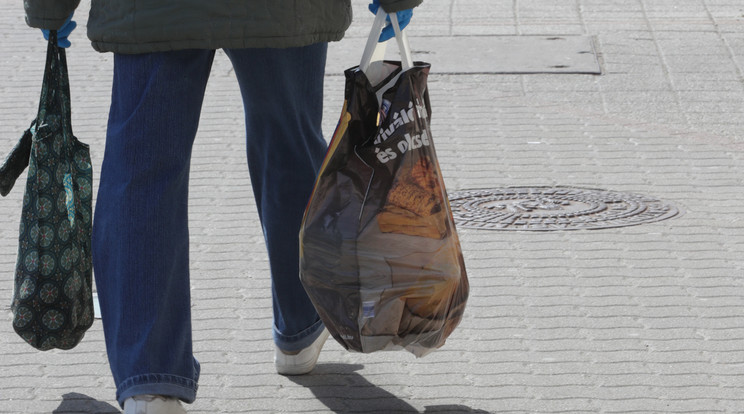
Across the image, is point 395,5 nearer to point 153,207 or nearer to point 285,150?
point 285,150

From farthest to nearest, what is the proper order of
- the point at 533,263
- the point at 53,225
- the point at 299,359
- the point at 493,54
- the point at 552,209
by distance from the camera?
the point at 493,54 → the point at 552,209 → the point at 533,263 → the point at 299,359 → the point at 53,225

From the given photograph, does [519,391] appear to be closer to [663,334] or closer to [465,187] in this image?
[663,334]

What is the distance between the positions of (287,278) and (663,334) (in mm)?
1217

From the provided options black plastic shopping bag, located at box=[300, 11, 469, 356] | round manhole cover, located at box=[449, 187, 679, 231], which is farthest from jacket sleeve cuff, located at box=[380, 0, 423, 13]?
round manhole cover, located at box=[449, 187, 679, 231]

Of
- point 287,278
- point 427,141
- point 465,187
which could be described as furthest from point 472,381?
point 465,187

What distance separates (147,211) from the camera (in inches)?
116

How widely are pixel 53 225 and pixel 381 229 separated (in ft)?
2.85

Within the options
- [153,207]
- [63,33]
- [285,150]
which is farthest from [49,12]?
[285,150]

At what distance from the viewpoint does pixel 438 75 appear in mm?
7891

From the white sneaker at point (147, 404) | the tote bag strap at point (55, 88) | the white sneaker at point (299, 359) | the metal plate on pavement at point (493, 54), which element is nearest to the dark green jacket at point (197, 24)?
the tote bag strap at point (55, 88)

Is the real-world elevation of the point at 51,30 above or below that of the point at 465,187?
above

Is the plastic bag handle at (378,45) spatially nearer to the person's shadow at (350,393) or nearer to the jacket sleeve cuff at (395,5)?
the jacket sleeve cuff at (395,5)

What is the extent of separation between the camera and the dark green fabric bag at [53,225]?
3.16m

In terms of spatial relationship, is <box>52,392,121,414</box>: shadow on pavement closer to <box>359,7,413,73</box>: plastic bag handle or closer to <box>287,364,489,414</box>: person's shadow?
<box>287,364,489,414</box>: person's shadow
